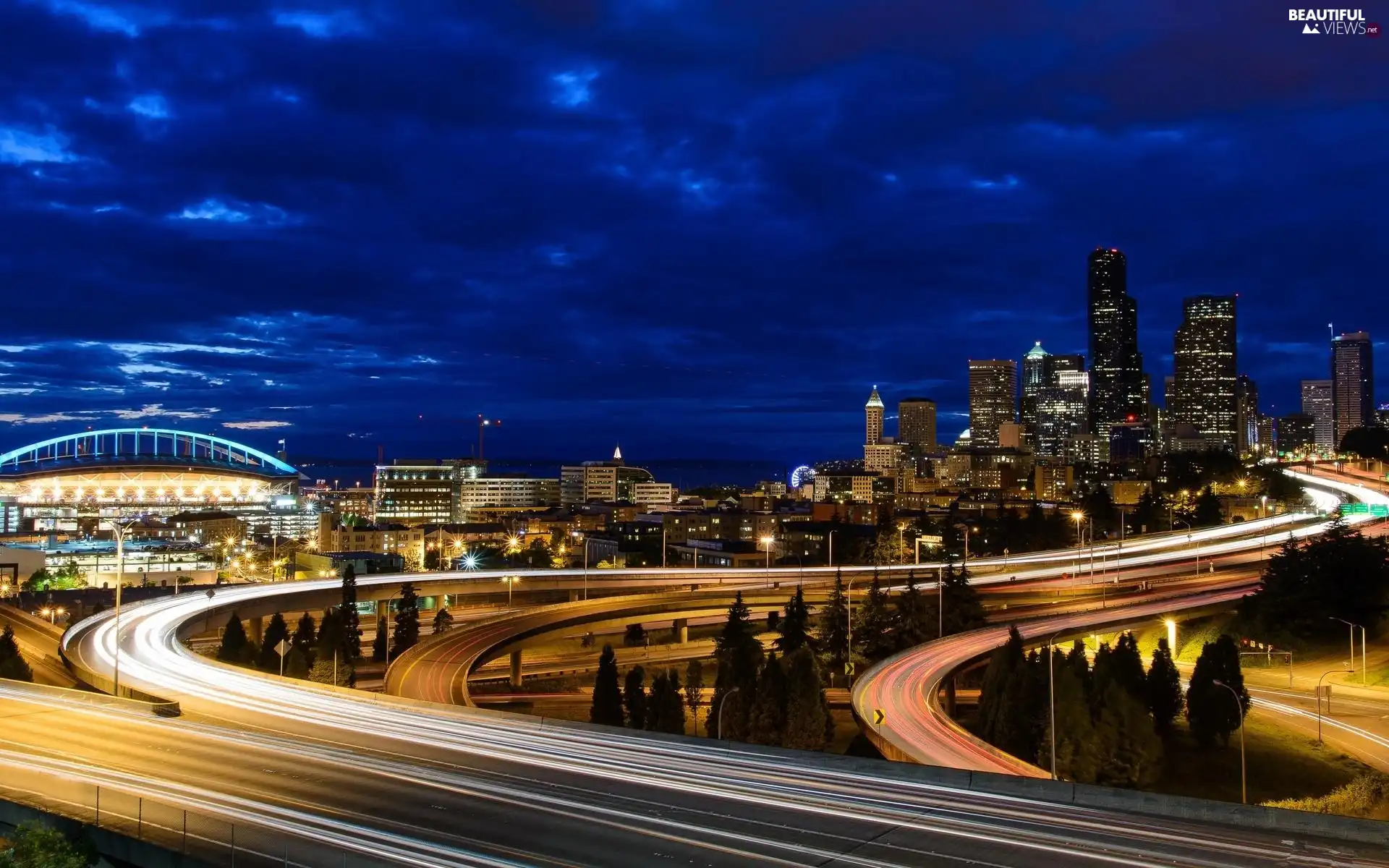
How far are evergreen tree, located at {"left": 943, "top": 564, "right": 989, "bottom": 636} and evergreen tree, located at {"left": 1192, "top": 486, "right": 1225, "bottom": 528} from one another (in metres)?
72.7

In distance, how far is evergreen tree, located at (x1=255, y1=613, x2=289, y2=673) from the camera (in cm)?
4794

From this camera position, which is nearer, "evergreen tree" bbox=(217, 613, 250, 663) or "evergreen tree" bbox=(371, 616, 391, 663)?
"evergreen tree" bbox=(217, 613, 250, 663)

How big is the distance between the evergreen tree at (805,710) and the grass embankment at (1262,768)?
38.7 feet

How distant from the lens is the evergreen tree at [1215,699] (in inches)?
1603

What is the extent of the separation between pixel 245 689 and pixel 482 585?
43.1 metres

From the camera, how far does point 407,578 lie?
69.2m

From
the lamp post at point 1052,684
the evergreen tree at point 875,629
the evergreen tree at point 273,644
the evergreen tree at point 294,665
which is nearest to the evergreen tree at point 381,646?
the evergreen tree at point 273,644

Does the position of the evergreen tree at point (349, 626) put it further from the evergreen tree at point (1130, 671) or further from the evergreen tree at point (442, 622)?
the evergreen tree at point (1130, 671)

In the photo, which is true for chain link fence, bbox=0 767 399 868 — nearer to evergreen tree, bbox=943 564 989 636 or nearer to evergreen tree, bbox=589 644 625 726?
evergreen tree, bbox=589 644 625 726

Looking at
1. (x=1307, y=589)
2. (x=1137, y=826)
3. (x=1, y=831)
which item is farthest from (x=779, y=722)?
(x=1307, y=589)

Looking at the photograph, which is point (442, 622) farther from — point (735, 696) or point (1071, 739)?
point (1071, 739)

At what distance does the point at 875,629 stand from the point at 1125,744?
21.7m

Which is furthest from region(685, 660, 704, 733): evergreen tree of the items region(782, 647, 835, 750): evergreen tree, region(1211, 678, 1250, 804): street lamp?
region(1211, 678, 1250, 804): street lamp

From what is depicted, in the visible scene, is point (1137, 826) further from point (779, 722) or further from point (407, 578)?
point (407, 578)
